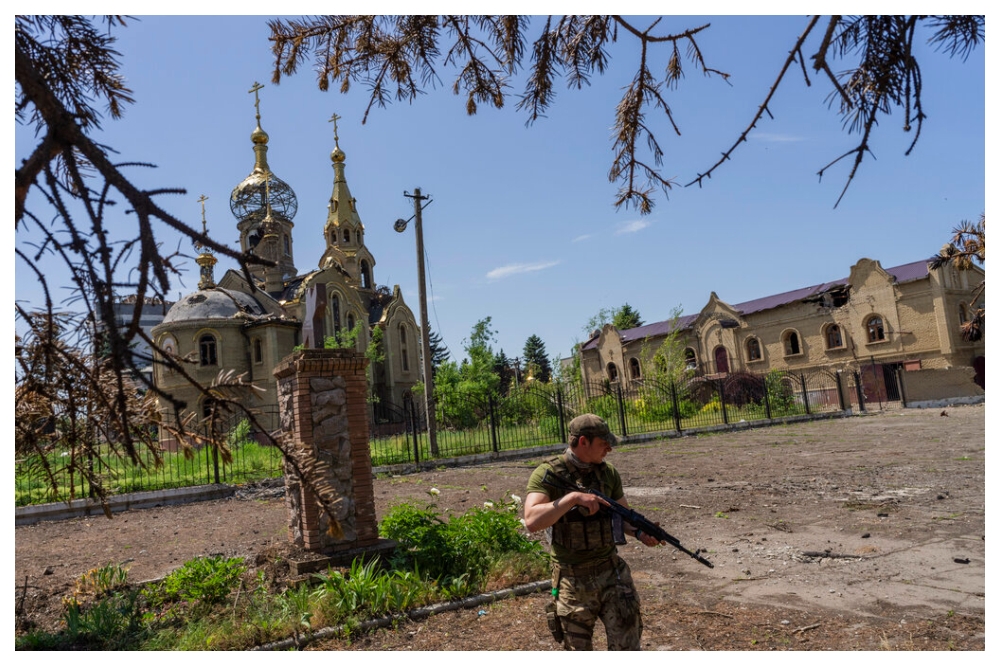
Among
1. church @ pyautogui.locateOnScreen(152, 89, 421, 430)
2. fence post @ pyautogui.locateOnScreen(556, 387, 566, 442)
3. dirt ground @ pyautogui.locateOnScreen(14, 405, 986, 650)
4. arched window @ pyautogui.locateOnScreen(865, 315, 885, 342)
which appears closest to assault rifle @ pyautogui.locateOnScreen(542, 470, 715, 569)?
dirt ground @ pyautogui.locateOnScreen(14, 405, 986, 650)

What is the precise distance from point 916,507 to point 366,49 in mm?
7915

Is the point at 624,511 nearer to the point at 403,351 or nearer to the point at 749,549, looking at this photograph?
the point at 749,549

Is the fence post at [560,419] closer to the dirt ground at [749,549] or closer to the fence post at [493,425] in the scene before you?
the fence post at [493,425]

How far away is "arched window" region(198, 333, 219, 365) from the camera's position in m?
30.7

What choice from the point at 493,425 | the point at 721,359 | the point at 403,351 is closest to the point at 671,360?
the point at 721,359

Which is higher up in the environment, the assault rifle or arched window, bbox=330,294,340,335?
arched window, bbox=330,294,340,335

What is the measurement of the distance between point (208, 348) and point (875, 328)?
106 feet

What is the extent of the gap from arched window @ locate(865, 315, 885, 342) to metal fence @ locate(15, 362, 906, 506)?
54.9 inches

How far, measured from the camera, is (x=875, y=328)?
108 ft

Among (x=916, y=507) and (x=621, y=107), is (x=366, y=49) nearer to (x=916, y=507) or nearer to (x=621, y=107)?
(x=621, y=107)

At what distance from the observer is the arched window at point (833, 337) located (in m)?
34.6

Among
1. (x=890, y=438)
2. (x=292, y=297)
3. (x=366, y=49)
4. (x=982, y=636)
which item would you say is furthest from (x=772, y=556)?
(x=292, y=297)

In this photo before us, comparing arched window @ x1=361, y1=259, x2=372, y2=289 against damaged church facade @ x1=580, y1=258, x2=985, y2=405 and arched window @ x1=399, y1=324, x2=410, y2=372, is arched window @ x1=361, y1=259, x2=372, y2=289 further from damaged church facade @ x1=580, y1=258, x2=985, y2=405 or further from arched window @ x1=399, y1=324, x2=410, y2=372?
damaged church facade @ x1=580, y1=258, x2=985, y2=405

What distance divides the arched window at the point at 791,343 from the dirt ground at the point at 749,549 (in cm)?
2267
